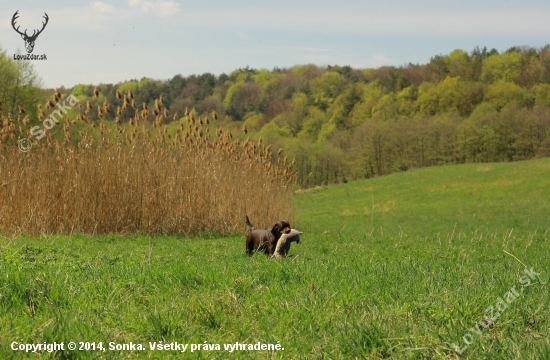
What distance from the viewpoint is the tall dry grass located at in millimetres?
10680

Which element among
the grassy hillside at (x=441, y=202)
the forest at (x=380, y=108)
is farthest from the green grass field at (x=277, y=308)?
the grassy hillside at (x=441, y=202)

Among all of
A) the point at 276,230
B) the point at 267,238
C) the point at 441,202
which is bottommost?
the point at 441,202

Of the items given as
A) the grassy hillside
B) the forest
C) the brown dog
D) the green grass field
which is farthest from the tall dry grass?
the grassy hillside

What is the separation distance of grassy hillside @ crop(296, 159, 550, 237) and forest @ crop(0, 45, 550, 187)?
520 centimetres

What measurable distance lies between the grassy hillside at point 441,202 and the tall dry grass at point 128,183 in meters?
6.40

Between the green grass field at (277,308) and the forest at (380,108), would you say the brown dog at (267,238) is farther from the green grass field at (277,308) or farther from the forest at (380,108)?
the forest at (380,108)

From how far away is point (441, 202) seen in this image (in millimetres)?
36500

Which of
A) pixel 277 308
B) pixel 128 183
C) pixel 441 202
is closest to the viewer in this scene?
pixel 277 308

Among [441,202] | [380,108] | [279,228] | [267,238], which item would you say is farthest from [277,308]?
[380,108]

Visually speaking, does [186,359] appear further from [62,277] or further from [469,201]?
[469,201]

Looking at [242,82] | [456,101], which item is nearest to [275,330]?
[456,101]

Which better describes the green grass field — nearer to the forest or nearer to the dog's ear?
the dog's ear

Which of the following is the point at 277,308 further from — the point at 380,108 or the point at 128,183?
the point at 380,108

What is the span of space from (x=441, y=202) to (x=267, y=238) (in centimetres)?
3135
